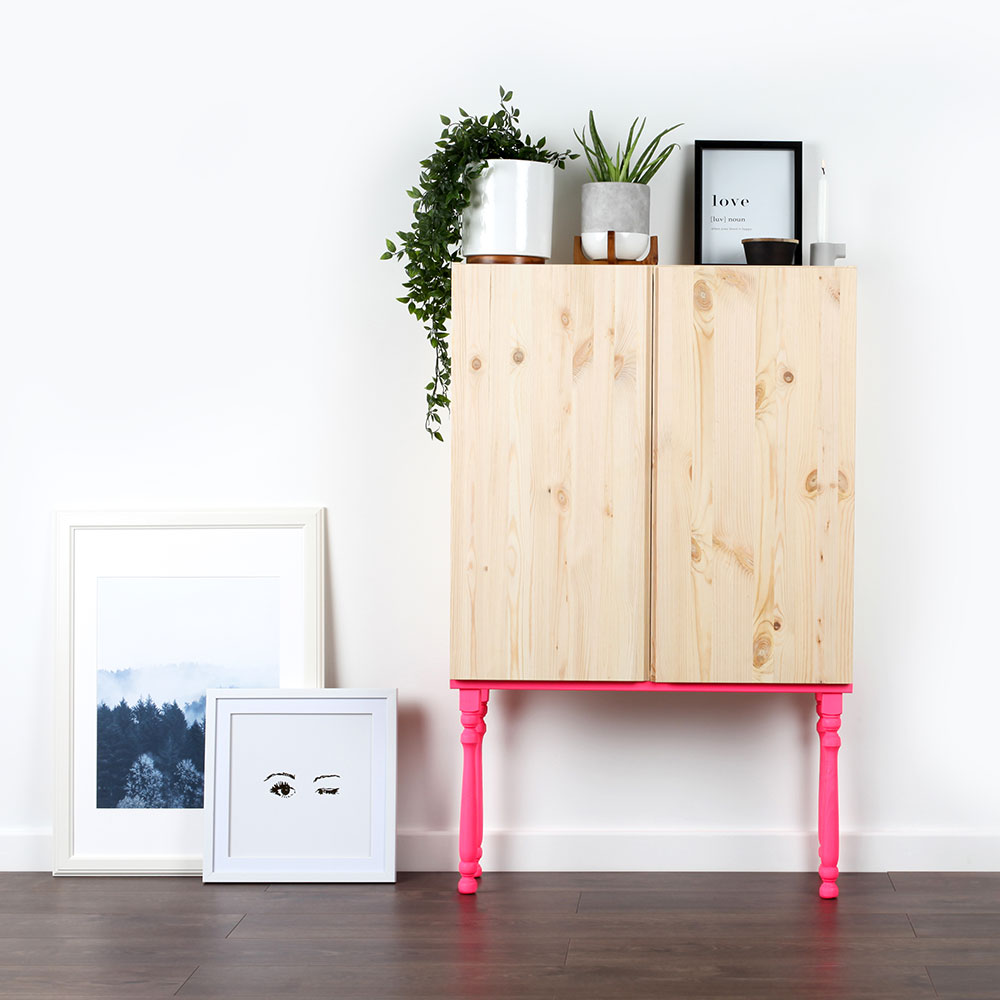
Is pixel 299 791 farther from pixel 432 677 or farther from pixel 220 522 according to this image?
pixel 220 522

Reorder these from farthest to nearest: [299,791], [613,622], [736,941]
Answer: [299,791]
[613,622]
[736,941]

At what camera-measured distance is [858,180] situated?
2.69m

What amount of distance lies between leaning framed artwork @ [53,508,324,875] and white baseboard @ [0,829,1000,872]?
680mm

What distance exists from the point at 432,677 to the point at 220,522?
0.66 m

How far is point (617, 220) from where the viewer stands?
2471 millimetres

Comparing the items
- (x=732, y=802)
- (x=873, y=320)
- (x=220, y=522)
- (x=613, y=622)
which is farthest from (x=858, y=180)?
(x=220, y=522)

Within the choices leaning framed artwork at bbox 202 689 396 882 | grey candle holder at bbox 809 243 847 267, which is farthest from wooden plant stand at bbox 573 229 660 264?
leaning framed artwork at bbox 202 689 396 882

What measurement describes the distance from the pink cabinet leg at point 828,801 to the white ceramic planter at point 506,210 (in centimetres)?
124

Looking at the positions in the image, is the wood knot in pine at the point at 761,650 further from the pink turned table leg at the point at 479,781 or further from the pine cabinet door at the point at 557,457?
the pink turned table leg at the point at 479,781

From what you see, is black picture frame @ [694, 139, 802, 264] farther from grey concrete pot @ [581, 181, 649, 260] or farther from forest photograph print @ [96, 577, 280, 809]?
forest photograph print @ [96, 577, 280, 809]

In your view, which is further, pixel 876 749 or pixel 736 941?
pixel 876 749

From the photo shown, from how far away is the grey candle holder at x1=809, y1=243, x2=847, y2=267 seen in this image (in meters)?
2.50

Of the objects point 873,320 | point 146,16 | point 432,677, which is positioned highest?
point 146,16

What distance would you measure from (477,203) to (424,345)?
41 centimetres
